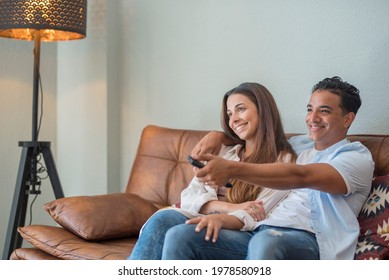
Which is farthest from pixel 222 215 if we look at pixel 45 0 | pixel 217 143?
pixel 45 0

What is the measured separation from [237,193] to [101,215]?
0.63 meters

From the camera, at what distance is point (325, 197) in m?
1.89

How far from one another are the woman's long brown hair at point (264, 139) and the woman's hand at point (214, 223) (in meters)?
0.19

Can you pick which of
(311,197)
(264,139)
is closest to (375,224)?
(311,197)

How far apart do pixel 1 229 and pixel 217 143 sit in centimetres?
163

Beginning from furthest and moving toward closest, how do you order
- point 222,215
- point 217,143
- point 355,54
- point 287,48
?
point 287,48 → point 355,54 → point 217,143 → point 222,215

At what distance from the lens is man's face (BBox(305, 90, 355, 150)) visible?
6.69 feet

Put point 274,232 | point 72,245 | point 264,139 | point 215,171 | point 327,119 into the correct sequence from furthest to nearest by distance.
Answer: point 72,245, point 264,139, point 327,119, point 274,232, point 215,171

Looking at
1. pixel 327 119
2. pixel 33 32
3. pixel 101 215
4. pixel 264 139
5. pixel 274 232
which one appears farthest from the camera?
pixel 33 32

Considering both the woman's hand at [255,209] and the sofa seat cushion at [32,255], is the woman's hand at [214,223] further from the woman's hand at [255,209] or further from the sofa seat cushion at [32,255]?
the sofa seat cushion at [32,255]

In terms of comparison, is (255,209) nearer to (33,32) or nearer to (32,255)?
(32,255)

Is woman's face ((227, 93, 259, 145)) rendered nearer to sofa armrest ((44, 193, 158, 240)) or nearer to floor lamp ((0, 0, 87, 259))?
sofa armrest ((44, 193, 158, 240))

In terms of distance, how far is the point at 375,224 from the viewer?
1.89 metres
